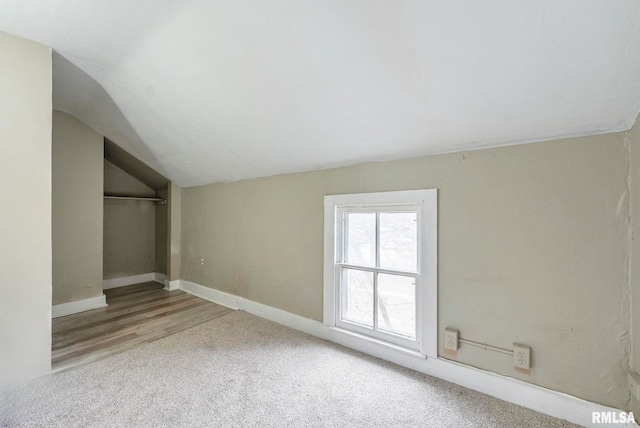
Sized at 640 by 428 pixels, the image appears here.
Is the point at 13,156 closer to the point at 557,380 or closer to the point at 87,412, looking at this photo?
the point at 87,412

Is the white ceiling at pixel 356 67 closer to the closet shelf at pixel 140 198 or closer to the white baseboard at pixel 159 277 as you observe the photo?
the closet shelf at pixel 140 198

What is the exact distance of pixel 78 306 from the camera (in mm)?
3285

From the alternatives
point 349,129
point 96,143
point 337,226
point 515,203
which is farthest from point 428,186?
point 96,143

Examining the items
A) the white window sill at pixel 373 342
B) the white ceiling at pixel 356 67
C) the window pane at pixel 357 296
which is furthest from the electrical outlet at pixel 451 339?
the white ceiling at pixel 356 67

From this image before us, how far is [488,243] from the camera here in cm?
175

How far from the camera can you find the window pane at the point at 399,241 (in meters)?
2.09

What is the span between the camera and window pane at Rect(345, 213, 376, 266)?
2.31m

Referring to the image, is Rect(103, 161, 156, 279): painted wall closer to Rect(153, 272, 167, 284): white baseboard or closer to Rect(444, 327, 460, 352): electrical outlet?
Rect(153, 272, 167, 284): white baseboard

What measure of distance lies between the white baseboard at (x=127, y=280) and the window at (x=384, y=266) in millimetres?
3661

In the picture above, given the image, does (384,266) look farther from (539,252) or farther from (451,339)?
(539,252)

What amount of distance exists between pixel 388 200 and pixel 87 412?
228 cm

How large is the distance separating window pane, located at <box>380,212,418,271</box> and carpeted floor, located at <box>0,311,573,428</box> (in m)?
0.76

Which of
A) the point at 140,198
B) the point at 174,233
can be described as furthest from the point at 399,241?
the point at 140,198

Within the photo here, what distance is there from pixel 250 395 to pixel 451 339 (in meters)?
1.35
